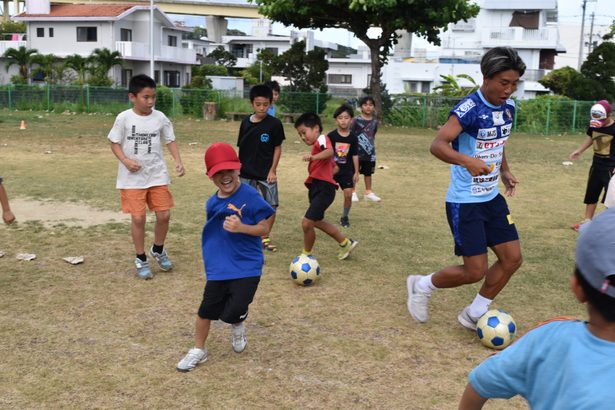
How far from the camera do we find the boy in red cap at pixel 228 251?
4.21m

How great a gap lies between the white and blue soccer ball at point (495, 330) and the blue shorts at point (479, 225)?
528 mm

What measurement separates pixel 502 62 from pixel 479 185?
0.87 m

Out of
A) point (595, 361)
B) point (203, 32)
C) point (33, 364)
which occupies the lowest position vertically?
point (33, 364)

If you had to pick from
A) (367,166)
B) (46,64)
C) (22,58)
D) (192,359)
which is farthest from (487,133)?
(22,58)

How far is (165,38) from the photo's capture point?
51.1 m

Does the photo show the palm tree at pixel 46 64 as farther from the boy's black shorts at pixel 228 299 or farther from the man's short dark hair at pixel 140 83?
the boy's black shorts at pixel 228 299

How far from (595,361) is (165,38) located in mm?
52767

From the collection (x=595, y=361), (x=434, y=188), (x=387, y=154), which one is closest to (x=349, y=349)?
(x=595, y=361)

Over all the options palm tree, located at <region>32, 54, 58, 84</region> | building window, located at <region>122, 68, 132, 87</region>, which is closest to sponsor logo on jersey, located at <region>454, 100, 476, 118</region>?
palm tree, located at <region>32, 54, 58, 84</region>

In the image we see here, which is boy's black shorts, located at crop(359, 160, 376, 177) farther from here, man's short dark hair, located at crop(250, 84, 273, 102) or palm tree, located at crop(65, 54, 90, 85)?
palm tree, located at crop(65, 54, 90, 85)

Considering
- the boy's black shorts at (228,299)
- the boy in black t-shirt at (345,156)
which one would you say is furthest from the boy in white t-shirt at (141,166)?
the boy in black t-shirt at (345,156)

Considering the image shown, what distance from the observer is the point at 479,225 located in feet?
15.0

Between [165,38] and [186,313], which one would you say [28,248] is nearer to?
[186,313]

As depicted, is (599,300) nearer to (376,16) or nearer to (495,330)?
(495,330)
